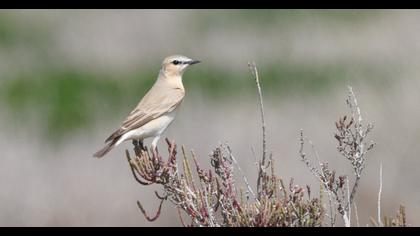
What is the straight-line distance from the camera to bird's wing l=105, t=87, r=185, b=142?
8148 mm

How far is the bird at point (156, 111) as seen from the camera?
813 centimetres

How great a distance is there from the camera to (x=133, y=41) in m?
16.8

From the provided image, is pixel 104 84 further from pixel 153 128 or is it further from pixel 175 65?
pixel 153 128

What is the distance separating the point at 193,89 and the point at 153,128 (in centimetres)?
727

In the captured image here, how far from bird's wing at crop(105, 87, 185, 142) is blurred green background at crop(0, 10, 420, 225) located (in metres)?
3.23

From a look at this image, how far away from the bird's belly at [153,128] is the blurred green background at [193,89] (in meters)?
3.23

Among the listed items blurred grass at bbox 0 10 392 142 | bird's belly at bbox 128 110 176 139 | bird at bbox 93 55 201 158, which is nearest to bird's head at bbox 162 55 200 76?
bird at bbox 93 55 201 158

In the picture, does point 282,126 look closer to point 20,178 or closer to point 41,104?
point 20,178

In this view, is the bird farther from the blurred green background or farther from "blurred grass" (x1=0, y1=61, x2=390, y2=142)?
"blurred grass" (x1=0, y1=61, x2=390, y2=142)

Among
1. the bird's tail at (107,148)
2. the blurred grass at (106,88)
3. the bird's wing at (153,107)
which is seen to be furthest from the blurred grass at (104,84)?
the bird's tail at (107,148)

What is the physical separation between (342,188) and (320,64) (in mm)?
9713

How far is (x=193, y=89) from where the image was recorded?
15539 millimetres

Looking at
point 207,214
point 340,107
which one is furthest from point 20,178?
point 207,214

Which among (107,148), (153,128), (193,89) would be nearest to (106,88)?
(193,89)
